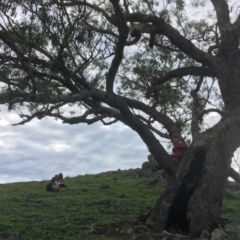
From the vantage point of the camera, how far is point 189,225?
11391 mm

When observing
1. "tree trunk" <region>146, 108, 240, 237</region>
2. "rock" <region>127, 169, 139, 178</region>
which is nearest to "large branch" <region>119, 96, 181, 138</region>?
"tree trunk" <region>146, 108, 240, 237</region>

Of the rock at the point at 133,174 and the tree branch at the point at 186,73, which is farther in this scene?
the rock at the point at 133,174

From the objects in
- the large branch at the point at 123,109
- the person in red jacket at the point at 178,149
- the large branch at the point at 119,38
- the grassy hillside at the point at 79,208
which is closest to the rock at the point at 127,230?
the grassy hillside at the point at 79,208

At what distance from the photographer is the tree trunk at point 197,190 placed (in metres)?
11.4

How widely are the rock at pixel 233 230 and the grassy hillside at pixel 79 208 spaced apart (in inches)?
62.6

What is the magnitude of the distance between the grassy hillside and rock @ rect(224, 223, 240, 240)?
5.21 ft

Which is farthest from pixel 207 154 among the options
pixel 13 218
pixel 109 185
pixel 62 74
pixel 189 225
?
pixel 109 185

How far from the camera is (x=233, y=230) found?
37.2 feet

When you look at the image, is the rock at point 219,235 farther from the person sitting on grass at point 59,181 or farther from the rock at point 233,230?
the person sitting on grass at point 59,181

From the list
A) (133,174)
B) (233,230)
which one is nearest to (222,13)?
(233,230)

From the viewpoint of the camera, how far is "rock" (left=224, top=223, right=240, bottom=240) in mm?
11166

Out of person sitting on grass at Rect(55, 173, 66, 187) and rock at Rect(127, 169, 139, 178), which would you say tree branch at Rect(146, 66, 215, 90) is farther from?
rock at Rect(127, 169, 139, 178)

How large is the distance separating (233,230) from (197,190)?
1.15 metres

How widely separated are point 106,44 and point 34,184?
33.4 ft
